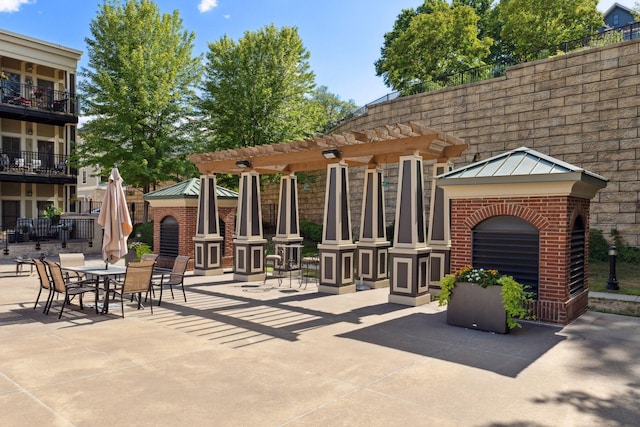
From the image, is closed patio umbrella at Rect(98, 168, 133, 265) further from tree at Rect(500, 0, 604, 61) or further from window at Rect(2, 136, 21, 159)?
tree at Rect(500, 0, 604, 61)

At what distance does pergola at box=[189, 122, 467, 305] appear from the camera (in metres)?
9.95

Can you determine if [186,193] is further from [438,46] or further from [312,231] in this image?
[438,46]

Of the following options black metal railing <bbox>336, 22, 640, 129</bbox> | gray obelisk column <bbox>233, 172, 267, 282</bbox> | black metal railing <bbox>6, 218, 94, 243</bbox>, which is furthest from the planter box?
black metal railing <bbox>6, 218, 94, 243</bbox>

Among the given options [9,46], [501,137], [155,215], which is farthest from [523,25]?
[9,46]

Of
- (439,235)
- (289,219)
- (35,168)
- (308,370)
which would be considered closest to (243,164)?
(289,219)

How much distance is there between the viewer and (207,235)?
48.6 feet

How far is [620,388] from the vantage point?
16.3ft

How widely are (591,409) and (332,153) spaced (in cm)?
819

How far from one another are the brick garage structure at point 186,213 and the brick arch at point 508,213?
10.1 metres

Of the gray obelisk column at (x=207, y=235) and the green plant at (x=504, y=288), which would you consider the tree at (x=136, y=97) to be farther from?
Result: the green plant at (x=504, y=288)

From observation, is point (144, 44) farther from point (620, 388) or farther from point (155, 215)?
point (620, 388)

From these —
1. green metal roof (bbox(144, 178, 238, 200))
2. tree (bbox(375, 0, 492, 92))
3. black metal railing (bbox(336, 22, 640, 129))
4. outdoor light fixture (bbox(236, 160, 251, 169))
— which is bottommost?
green metal roof (bbox(144, 178, 238, 200))

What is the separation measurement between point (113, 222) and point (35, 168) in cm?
2119

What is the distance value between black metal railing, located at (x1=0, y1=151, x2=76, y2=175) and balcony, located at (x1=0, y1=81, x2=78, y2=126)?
213 cm
